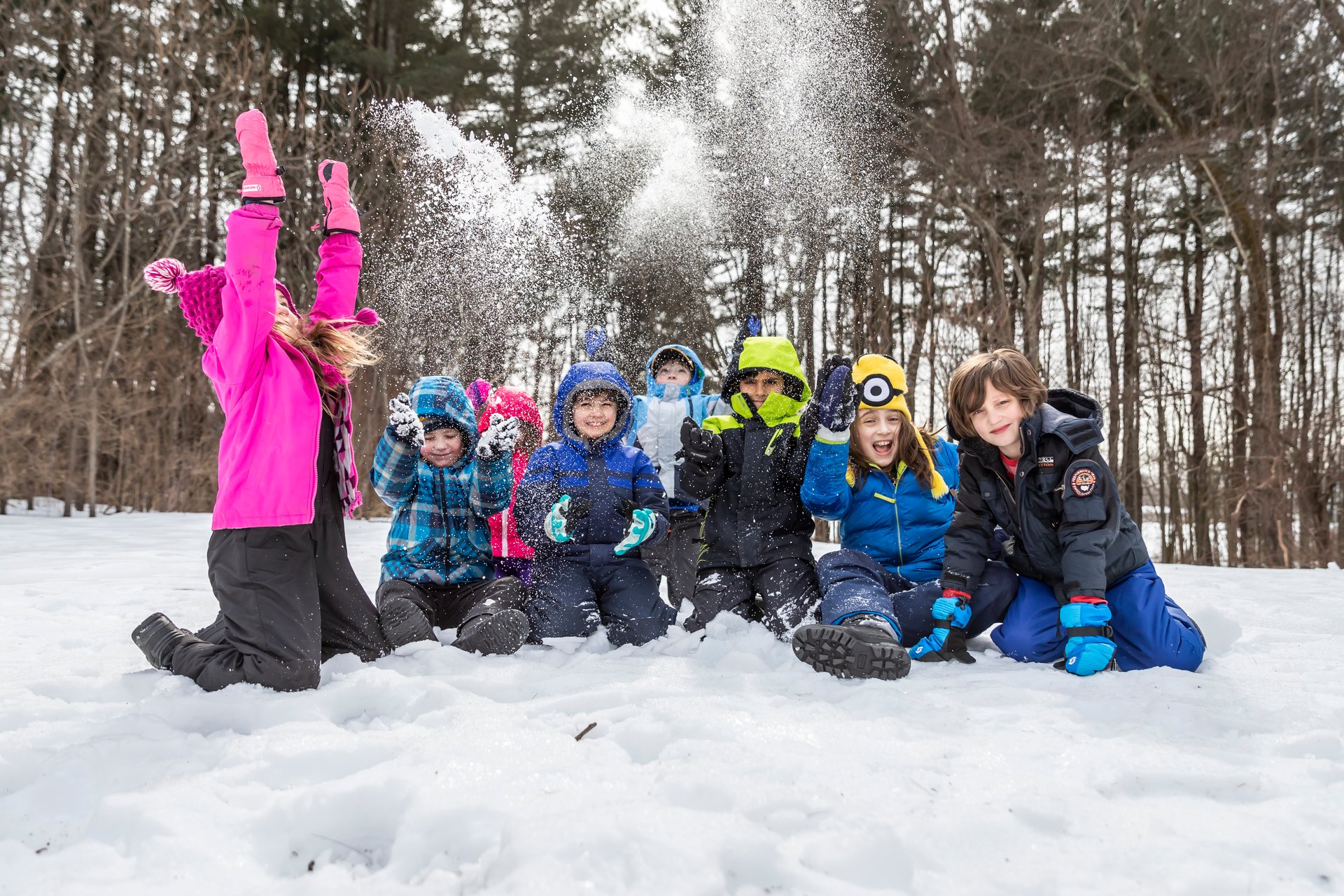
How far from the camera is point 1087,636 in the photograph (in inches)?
91.8

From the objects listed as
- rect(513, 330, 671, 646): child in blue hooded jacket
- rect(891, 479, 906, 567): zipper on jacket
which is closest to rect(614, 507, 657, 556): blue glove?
rect(513, 330, 671, 646): child in blue hooded jacket

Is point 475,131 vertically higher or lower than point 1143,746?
higher

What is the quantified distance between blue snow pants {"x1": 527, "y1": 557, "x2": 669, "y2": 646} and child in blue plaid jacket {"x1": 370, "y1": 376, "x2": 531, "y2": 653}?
12cm

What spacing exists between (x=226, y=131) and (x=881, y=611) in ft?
42.0

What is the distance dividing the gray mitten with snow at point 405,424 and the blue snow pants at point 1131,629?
7.88 ft

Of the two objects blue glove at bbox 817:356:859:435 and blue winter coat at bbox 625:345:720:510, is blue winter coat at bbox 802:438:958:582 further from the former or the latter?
blue winter coat at bbox 625:345:720:510

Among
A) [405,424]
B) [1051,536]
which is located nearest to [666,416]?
Answer: [405,424]

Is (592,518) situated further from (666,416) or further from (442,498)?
(666,416)

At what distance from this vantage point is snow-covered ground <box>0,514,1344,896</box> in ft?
3.95

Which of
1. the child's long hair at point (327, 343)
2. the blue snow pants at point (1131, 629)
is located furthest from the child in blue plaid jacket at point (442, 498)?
the blue snow pants at point (1131, 629)

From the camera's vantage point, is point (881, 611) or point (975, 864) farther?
point (881, 611)

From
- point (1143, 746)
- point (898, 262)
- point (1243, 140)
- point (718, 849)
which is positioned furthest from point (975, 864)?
point (898, 262)

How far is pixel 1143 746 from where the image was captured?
1.68 metres

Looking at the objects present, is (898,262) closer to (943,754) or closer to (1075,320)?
(1075,320)
